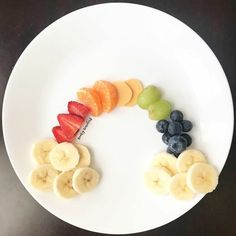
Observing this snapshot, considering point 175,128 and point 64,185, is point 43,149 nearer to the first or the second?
point 64,185

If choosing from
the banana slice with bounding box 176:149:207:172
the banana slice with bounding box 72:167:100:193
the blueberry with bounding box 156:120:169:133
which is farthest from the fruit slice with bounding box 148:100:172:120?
the banana slice with bounding box 72:167:100:193

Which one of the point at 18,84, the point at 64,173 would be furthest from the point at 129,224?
the point at 18,84

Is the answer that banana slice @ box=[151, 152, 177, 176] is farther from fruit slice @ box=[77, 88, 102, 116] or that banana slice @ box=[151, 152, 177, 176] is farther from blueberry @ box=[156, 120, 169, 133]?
fruit slice @ box=[77, 88, 102, 116]

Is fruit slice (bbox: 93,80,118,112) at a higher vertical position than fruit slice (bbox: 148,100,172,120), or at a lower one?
lower

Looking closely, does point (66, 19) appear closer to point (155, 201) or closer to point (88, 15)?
point (88, 15)

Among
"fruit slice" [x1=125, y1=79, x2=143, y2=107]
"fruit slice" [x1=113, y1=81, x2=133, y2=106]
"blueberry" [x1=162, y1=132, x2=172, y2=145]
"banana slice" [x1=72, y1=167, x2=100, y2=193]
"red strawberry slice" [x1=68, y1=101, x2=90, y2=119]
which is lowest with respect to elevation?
"banana slice" [x1=72, y1=167, x2=100, y2=193]

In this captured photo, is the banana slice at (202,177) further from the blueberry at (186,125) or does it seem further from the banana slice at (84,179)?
the banana slice at (84,179)

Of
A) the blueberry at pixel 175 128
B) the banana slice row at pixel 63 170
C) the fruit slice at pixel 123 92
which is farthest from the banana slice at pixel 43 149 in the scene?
the blueberry at pixel 175 128
